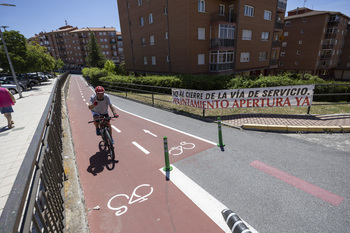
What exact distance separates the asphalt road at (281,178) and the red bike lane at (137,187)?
0.68 metres

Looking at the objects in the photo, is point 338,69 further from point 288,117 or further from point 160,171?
point 160,171

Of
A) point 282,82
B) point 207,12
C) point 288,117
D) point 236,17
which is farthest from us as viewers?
point 236,17

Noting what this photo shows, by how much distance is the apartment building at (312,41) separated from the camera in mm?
38594

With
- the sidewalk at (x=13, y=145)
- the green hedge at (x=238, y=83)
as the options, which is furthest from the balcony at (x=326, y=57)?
the sidewalk at (x=13, y=145)

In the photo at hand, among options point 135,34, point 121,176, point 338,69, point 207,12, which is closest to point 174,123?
point 121,176

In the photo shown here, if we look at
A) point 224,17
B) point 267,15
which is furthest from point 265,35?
point 224,17

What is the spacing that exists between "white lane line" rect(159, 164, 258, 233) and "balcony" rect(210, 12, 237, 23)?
72.9 feet

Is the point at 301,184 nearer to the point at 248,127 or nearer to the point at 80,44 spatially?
the point at 248,127

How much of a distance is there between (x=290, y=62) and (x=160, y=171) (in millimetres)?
49996

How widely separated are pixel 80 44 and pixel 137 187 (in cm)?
9088

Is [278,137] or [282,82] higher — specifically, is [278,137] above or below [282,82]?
below

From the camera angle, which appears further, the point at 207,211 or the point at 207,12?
the point at 207,12

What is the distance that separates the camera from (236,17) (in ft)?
76.1

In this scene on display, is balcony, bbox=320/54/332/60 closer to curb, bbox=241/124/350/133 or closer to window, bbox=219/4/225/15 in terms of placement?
window, bbox=219/4/225/15
